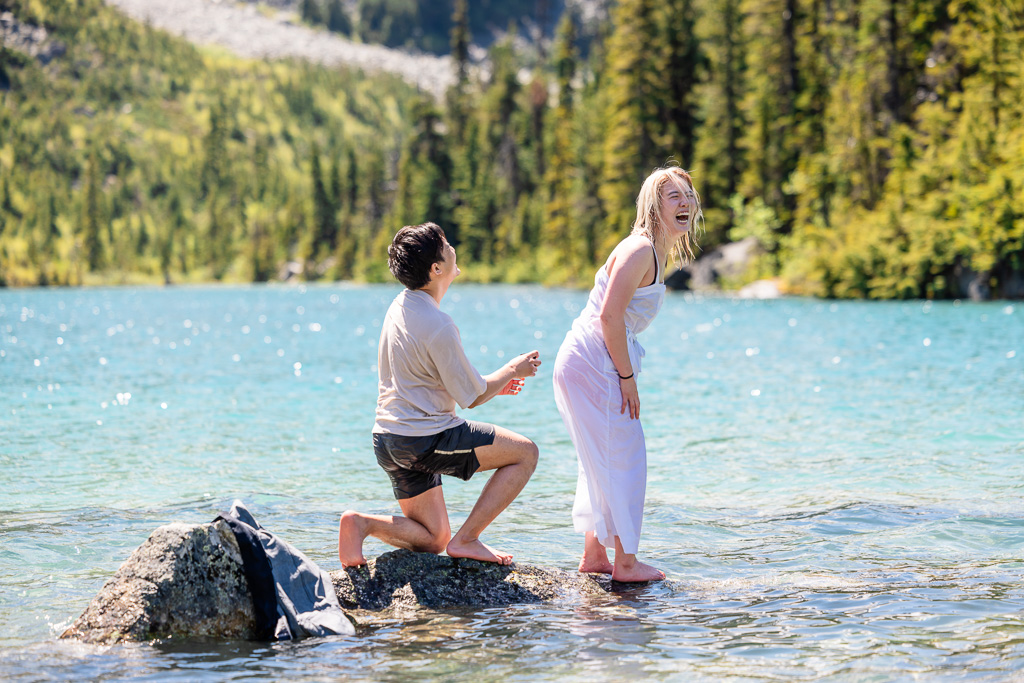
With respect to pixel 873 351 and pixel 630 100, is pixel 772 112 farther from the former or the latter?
pixel 873 351

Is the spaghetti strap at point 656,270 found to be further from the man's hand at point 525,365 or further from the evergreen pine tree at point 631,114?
the evergreen pine tree at point 631,114

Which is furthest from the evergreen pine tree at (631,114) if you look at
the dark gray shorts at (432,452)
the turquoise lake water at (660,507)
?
the dark gray shorts at (432,452)

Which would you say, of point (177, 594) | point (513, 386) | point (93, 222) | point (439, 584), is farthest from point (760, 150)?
point (93, 222)

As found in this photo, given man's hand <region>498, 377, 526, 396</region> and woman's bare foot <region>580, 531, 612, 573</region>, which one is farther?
woman's bare foot <region>580, 531, 612, 573</region>

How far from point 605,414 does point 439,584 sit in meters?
1.50

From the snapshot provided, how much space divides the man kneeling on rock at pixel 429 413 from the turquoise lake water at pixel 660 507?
636 millimetres

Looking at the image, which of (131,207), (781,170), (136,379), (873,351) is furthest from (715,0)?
(131,207)

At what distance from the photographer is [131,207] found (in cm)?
19638

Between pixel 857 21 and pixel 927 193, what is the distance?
18.3 meters

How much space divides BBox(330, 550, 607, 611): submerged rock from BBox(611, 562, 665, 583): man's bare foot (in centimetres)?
14

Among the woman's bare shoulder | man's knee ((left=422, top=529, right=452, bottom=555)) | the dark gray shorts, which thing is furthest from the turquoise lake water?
the woman's bare shoulder

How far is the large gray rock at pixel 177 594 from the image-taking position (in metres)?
5.68

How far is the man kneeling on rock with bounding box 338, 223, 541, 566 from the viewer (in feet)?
19.3

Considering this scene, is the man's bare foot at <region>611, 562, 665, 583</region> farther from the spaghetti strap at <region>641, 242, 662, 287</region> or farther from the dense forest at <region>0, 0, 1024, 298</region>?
the dense forest at <region>0, 0, 1024, 298</region>
